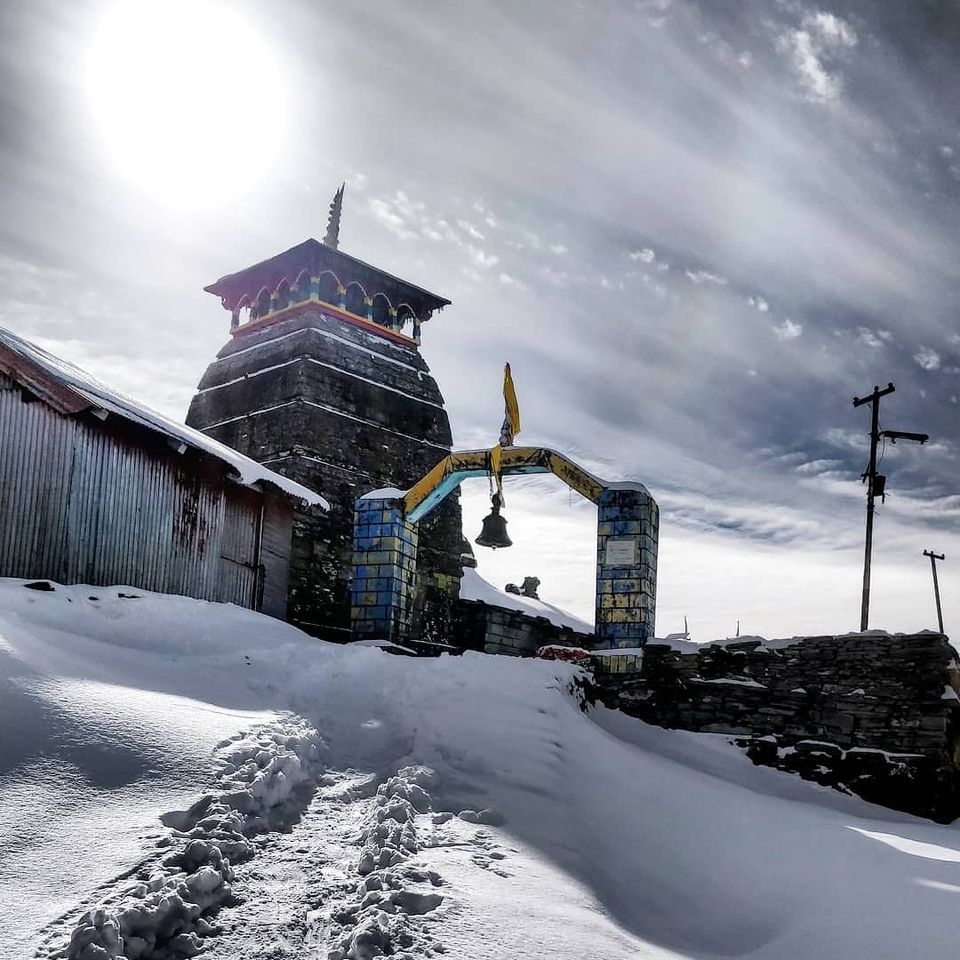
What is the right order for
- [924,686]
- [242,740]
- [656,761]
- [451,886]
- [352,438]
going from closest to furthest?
[451,886]
[242,740]
[656,761]
[924,686]
[352,438]

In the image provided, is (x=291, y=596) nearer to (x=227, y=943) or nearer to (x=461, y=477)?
(x=461, y=477)

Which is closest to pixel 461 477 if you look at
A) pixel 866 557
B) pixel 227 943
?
pixel 227 943

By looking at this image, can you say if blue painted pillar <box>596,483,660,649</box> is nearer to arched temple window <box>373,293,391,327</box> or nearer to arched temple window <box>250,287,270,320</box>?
arched temple window <box>373,293,391,327</box>

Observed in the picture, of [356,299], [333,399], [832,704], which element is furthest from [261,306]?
[832,704]

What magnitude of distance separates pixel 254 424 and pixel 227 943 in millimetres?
15991

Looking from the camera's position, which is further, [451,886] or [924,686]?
[924,686]

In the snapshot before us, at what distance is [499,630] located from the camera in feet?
59.5

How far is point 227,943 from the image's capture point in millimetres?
3391

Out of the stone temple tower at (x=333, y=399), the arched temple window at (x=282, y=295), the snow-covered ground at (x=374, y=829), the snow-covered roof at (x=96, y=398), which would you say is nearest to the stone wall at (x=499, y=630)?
the stone temple tower at (x=333, y=399)

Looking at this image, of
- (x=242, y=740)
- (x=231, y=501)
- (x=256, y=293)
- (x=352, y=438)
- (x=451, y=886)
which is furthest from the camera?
(x=256, y=293)

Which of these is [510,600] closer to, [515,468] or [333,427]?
[333,427]

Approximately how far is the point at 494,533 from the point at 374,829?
27.6 feet

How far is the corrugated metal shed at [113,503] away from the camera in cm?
1028

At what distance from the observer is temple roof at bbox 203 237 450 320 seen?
19328 mm
